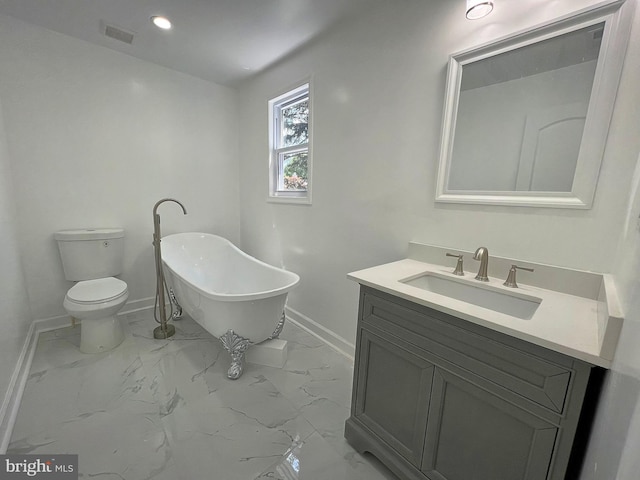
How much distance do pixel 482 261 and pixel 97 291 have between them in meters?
2.53

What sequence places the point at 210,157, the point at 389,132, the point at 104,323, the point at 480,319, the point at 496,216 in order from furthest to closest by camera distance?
the point at 210,157 < the point at 104,323 < the point at 389,132 < the point at 496,216 < the point at 480,319

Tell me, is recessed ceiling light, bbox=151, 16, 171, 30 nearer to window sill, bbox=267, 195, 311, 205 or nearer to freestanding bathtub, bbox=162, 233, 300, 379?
window sill, bbox=267, 195, 311, 205

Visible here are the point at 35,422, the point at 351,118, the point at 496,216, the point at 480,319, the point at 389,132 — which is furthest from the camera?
the point at 351,118

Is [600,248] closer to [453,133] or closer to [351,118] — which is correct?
[453,133]

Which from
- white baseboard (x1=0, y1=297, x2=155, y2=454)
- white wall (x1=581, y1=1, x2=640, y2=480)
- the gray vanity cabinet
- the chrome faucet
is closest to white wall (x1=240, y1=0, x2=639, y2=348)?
white wall (x1=581, y1=1, x2=640, y2=480)

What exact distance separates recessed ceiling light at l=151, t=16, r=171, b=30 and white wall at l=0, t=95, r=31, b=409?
1.29 metres

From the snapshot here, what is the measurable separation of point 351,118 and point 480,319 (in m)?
1.53

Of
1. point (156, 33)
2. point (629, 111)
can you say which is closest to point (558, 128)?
point (629, 111)

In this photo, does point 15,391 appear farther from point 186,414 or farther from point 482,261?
point 482,261

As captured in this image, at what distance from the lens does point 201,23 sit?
6.10ft

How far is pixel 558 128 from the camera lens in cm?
110

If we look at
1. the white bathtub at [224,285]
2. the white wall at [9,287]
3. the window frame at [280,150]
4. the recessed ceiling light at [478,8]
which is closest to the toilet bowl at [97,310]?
the white wall at [9,287]

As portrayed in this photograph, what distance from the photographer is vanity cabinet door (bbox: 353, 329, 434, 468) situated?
3.47 ft

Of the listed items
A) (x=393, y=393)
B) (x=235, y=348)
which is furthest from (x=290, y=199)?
(x=393, y=393)
